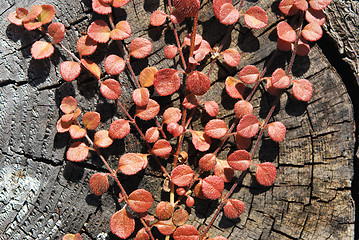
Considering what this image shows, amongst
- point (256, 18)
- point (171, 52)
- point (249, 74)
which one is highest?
point (256, 18)

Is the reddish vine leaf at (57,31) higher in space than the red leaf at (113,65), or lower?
higher

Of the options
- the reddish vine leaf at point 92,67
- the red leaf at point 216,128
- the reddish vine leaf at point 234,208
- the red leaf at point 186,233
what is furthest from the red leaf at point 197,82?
the red leaf at point 186,233

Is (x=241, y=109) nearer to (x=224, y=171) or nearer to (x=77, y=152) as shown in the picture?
(x=224, y=171)

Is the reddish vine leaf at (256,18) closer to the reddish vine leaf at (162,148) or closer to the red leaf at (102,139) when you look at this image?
the reddish vine leaf at (162,148)

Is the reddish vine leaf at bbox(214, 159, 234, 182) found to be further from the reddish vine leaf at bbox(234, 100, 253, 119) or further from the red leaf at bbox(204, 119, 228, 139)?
the reddish vine leaf at bbox(234, 100, 253, 119)

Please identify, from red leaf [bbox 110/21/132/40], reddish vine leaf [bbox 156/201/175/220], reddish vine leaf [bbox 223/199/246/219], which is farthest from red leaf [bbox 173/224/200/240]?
red leaf [bbox 110/21/132/40]

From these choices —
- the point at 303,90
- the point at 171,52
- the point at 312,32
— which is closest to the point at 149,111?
the point at 171,52
